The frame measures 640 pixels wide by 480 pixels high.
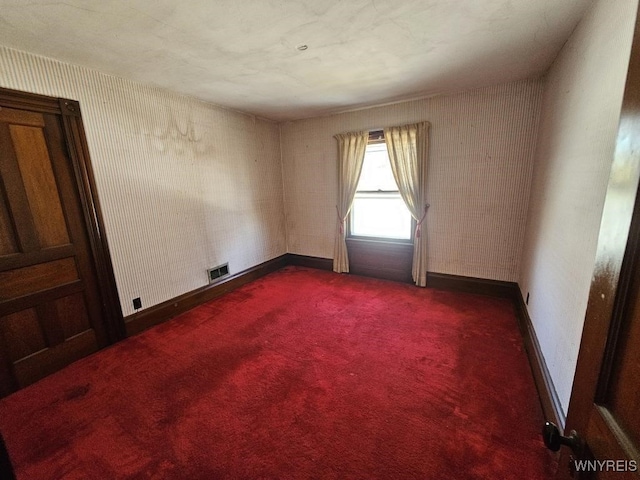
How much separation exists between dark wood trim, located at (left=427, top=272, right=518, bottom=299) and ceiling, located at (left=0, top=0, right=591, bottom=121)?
2.15 meters

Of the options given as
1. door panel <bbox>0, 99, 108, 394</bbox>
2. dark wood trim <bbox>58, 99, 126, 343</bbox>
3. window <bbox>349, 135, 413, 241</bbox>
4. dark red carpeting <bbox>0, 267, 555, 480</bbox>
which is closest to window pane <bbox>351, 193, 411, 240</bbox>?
window <bbox>349, 135, 413, 241</bbox>

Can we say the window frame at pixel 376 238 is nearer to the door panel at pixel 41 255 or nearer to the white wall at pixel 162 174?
the white wall at pixel 162 174

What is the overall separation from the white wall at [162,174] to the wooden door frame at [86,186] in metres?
0.06

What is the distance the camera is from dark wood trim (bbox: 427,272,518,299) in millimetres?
3088

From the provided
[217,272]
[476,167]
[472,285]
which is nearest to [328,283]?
[217,272]

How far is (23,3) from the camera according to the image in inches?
54.2

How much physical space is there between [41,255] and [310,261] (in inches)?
122

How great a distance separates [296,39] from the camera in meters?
1.82

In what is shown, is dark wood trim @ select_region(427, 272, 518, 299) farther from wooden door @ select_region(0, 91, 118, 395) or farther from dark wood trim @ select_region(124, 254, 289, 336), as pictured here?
wooden door @ select_region(0, 91, 118, 395)

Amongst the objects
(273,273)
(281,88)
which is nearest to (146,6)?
(281,88)

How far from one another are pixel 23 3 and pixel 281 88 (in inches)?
71.1

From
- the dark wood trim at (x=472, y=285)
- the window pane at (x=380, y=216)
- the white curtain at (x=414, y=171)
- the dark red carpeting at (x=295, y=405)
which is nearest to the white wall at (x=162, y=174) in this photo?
the dark red carpeting at (x=295, y=405)

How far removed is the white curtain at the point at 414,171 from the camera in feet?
10.6

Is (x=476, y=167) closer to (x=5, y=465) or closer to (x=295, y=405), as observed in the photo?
(x=295, y=405)
